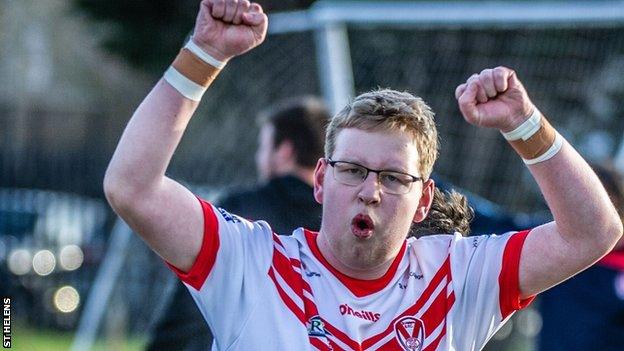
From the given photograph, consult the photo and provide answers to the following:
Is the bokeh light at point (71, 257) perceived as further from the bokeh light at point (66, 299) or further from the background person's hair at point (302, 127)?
the background person's hair at point (302, 127)

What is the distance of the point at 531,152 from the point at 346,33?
278 inches

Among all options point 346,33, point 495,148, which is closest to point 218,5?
point 346,33

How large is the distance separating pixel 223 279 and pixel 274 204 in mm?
2084

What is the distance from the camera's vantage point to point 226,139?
1123 centimetres

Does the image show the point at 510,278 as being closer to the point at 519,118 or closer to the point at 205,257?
the point at 519,118

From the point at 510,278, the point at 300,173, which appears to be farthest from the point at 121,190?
the point at 300,173

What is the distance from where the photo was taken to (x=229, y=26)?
11.2 feet

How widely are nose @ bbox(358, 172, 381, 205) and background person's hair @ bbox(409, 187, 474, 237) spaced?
0.53 metres

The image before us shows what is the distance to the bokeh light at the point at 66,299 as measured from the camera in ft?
48.7

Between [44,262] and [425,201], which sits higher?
[425,201]

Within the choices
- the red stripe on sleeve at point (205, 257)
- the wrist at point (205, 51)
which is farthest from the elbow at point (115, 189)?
the wrist at point (205, 51)

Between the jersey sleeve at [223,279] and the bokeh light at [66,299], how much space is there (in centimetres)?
1127

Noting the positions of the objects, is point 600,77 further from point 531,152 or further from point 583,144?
point 531,152

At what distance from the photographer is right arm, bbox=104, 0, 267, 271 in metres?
3.37
